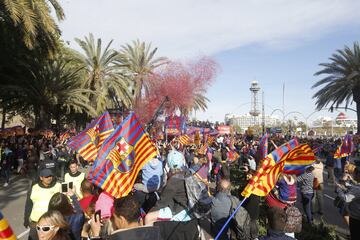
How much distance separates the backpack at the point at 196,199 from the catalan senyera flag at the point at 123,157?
2.56 ft

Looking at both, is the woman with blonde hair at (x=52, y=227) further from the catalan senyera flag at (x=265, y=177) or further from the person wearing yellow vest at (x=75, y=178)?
the person wearing yellow vest at (x=75, y=178)

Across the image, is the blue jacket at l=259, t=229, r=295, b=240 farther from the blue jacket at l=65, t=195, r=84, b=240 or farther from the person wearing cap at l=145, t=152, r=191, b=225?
the blue jacket at l=65, t=195, r=84, b=240

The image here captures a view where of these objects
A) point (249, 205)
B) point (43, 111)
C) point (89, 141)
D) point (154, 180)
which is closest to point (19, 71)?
point (43, 111)

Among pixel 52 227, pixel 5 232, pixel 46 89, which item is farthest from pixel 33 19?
pixel 5 232

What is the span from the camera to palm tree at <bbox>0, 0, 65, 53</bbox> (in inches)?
570

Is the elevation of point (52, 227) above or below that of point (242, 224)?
above

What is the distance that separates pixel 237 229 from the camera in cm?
535

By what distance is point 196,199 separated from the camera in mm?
5195

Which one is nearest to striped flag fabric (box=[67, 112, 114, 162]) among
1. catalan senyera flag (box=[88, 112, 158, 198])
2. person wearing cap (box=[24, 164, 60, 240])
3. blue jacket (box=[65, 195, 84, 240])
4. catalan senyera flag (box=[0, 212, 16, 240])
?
catalan senyera flag (box=[88, 112, 158, 198])

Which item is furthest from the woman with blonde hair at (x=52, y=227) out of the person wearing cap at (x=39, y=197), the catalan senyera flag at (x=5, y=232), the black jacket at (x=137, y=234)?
the person wearing cap at (x=39, y=197)

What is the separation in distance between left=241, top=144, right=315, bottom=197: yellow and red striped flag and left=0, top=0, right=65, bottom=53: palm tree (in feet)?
39.5

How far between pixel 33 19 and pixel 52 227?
44.3 ft

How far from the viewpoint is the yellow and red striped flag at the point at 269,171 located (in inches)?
186

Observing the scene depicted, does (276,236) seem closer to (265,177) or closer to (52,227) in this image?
(265,177)
